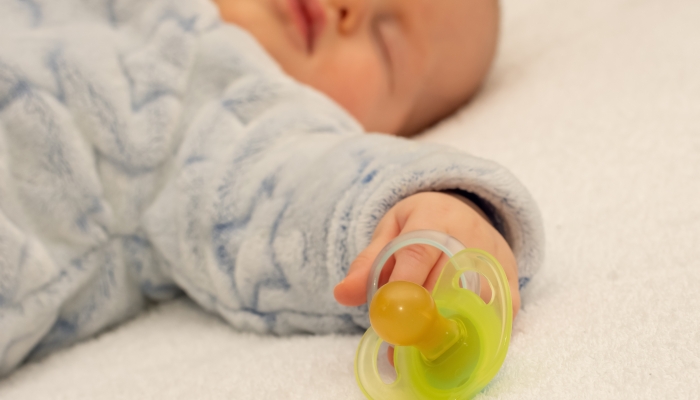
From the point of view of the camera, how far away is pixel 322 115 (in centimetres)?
75

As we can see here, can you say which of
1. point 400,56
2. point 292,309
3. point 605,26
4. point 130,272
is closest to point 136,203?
point 130,272

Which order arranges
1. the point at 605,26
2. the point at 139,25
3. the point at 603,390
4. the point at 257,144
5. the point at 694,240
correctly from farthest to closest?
1. the point at 605,26
2. the point at 139,25
3. the point at 257,144
4. the point at 694,240
5. the point at 603,390

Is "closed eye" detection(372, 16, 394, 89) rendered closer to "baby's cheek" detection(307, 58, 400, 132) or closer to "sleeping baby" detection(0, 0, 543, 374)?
"baby's cheek" detection(307, 58, 400, 132)

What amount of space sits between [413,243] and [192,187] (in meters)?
0.34

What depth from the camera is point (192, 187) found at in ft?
2.27

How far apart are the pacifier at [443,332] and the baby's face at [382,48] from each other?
0.57 meters

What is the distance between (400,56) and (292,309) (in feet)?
1.83

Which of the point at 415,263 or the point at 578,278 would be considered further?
the point at 578,278

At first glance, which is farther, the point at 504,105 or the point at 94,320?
the point at 504,105

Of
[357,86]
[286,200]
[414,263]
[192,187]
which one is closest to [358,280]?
[414,263]

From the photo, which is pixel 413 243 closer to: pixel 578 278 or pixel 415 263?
pixel 415 263

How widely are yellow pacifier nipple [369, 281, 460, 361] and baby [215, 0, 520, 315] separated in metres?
0.64

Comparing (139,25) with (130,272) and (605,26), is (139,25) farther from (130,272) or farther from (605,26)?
(605,26)

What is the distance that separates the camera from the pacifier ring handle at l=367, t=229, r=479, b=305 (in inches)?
17.1
